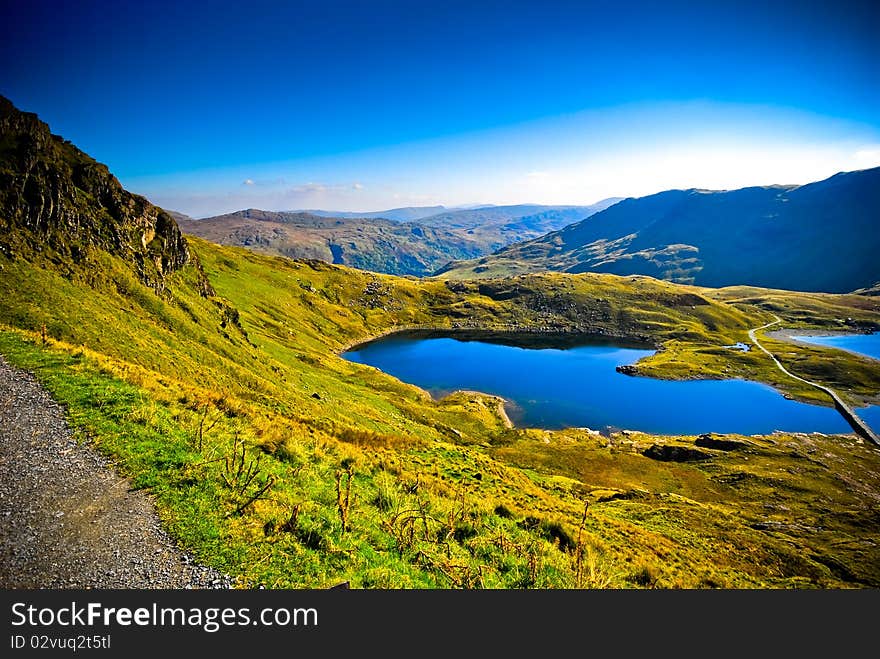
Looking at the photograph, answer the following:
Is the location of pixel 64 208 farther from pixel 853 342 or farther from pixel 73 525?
pixel 853 342

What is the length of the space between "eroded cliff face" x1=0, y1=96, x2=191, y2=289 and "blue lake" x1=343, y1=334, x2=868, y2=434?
2861 inches

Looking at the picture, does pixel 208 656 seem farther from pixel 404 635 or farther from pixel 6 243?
pixel 6 243

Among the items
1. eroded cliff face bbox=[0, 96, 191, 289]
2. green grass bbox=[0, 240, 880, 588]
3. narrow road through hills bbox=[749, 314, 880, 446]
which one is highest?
eroded cliff face bbox=[0, 96, 191, 289]

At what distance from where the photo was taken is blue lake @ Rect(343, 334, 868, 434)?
94.0m

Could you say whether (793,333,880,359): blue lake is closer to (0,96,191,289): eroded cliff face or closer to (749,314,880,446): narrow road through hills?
(749,314,880,446): narrow road through hills

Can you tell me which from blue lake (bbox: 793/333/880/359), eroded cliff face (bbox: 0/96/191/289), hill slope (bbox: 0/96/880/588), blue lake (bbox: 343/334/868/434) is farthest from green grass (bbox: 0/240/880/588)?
blue lake (bbox: 793/333/880/359)

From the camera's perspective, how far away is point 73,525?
933cm

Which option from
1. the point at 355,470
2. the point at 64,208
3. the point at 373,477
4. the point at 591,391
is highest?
the point at 64,208

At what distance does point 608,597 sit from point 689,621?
175cm

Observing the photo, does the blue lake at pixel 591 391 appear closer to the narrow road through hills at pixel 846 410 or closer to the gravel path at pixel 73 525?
the narrow road through hills at pixel 846 410

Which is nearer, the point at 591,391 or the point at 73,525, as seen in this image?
the point at 73,525

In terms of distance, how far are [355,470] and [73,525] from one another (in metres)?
10.7

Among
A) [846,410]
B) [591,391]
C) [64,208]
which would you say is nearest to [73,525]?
[64,208]

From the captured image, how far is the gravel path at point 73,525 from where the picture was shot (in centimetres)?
810
